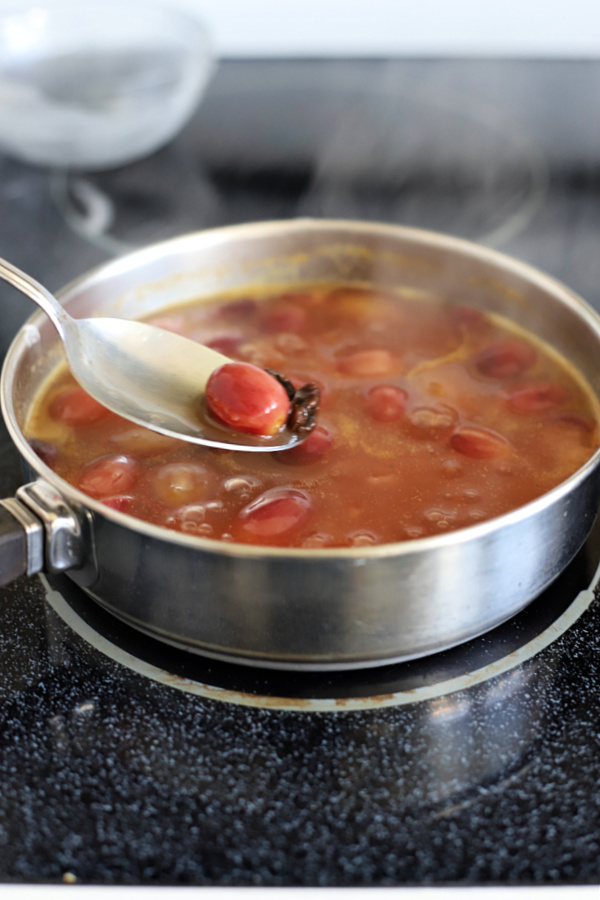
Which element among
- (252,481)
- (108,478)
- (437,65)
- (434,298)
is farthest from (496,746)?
(437,65)

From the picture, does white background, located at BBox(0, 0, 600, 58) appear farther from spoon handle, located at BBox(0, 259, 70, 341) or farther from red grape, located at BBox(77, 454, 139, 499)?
red grape, located at BBox(77, 454, 139, 499)

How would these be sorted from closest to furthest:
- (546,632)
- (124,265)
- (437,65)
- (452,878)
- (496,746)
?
1. (452,878)
2. (496,746)
3. (546,632)
4. (124,265)
5. (437,65)

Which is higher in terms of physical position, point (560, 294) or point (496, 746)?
point (560, 294)

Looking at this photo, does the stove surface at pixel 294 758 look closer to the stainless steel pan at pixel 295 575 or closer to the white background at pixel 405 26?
the stainless steel pan at pixel 295 575

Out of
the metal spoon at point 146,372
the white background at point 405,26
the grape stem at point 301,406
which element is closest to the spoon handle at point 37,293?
→ the metal spoon at point 146,372

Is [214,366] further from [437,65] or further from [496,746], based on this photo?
[437,65]
